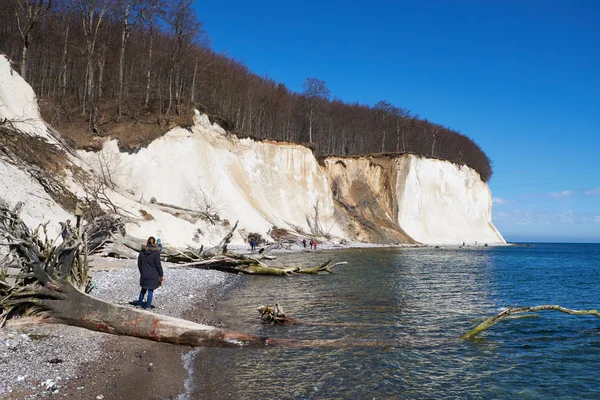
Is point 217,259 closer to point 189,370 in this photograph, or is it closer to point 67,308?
point 67,308

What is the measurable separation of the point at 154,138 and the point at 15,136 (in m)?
13.2

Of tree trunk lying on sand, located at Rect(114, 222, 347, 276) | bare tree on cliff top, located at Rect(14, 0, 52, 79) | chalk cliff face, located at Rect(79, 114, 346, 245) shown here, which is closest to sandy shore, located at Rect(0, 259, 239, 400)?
tree trunk lying on sand, located at Rect(114, 222, 347, 276)

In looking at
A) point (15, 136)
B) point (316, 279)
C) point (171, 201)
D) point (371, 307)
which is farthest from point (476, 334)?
point (171, 201)

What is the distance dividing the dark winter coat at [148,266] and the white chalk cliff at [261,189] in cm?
1067

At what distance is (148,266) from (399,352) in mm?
5700

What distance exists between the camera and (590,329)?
1120cm

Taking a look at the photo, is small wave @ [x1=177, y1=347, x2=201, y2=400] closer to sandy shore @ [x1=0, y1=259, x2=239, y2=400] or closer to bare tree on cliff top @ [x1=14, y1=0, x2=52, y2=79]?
sandy shore @ [x1=0, y1=259, x2=239, y2=400]

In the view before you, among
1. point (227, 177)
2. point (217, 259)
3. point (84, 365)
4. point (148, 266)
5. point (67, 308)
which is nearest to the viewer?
point (84, 365)

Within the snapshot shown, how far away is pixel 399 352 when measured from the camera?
8586 millimetres

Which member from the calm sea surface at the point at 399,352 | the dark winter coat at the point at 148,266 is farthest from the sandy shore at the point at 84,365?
the dark winter coat at the point at 148,266

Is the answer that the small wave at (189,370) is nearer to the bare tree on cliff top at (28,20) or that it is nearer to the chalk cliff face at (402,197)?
the bare tree on cliff top at (28,20)

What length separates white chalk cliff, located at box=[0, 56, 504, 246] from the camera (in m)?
25.5

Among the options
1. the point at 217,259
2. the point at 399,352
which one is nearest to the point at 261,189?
the point at 217,259

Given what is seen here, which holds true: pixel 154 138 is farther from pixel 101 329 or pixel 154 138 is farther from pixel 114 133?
pixel 101 329
